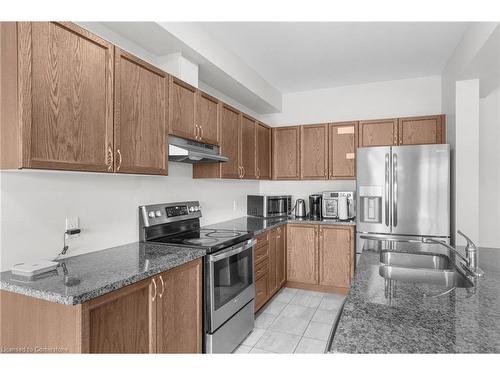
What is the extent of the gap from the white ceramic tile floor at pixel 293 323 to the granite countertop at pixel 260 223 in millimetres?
877

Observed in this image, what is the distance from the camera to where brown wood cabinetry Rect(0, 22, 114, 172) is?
1.31m

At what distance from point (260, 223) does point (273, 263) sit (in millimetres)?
480

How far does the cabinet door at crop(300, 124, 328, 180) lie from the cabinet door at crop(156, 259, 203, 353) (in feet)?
8.10

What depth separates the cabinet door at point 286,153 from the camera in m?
4.14

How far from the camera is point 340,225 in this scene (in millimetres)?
3551

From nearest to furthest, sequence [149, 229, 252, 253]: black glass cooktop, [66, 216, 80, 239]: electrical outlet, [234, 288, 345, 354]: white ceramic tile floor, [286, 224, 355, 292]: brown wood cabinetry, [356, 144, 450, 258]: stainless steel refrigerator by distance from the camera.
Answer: [66, 216, 80, 239]: electrical outlet
[149, 229, 252, 253]: black glass cooktop
[234, 288, 345, 354]: white ceramic tile floor
[356, 144, 450, 258]: stainless steel refrigerator
[286, 224, 355, 292]: brown wood cabinetry

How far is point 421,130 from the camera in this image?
139 inches

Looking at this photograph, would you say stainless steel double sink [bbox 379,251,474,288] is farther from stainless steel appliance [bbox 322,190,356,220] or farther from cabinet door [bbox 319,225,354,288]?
stainless steel appliance [bbox 322,190,356,220]

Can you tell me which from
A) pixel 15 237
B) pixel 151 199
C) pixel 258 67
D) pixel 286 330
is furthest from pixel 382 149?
pixel 15 237

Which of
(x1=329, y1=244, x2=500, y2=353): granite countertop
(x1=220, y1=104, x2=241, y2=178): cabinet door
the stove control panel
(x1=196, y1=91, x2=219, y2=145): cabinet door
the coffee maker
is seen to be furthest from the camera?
the coffee maker

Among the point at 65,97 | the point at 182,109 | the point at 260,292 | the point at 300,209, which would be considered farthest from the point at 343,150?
the point at 65,97

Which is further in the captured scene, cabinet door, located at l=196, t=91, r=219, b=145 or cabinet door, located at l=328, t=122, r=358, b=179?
cabinet door, located at l=328, t=122, r=358, b=179

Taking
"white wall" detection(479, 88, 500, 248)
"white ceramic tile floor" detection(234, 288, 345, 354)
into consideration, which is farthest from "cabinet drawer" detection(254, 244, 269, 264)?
"white wall" detection(479, 88, 500, 248)
